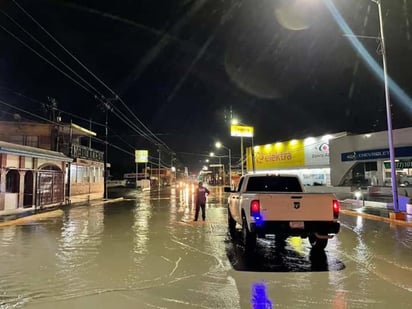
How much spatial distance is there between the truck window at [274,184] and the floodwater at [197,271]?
160 cm

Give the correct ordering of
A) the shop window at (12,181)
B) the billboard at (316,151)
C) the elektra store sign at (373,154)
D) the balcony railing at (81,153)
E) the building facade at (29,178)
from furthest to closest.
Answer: the billboard at (316,151)
the balcony railing at (81,153)
the elektra store sign at (373,154)
the shop window at (12,181)
the building facade at (29,178)

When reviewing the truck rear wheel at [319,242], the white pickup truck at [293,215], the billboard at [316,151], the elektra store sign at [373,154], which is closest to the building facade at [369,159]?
the elektra store sign at [373,154]

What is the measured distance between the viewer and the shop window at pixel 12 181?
2442cm

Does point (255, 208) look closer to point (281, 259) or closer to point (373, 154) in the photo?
point (281, 259)

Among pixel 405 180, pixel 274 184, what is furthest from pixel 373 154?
pixel 274 184

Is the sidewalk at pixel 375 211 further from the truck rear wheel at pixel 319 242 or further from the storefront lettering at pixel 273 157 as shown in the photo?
the storefront lettering at pixel 273 157

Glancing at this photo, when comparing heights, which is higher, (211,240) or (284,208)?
(284,208)

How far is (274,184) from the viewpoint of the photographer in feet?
41.4

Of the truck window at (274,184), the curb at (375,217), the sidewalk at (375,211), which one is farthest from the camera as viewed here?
the sidewalk at (375,211)

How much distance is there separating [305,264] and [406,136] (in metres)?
29.7

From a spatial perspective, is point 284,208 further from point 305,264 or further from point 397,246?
point 397,246

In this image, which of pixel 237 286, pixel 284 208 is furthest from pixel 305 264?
pixel 237 286

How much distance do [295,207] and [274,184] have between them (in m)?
3.02

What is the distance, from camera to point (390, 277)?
775 cm
